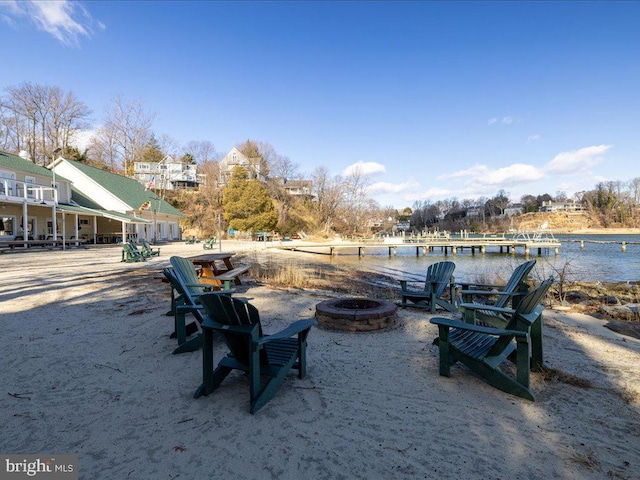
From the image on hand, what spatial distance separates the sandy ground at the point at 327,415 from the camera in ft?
7.36

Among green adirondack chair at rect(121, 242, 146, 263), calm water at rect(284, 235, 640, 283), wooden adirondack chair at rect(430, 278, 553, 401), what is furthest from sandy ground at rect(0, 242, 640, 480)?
green adirondack chair at rect(121, 242, 146, 263)

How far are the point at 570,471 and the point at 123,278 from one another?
10985 mm

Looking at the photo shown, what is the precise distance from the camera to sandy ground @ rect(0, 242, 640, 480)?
2242mm

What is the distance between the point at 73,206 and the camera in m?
26.0

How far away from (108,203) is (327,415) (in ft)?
108

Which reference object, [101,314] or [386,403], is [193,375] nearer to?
[386,403]

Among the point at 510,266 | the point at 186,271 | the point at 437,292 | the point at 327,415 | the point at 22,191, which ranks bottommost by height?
the point at 510,266

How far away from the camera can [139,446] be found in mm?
2436

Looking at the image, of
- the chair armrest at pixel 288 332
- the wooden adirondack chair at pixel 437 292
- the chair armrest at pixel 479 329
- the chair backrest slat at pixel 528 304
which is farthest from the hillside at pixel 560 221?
the chair armrest at pixel 288 332

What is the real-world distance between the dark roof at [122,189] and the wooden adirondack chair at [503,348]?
3180 cm

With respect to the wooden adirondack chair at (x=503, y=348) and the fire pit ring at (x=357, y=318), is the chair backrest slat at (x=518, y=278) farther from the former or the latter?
the fire pit ring at (x=357, y=318)

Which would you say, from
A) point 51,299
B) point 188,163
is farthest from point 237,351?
point 188,163

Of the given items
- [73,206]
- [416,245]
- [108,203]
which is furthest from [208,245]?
[416,245]

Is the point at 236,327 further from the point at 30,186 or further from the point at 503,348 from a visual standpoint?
the point at 30,186
